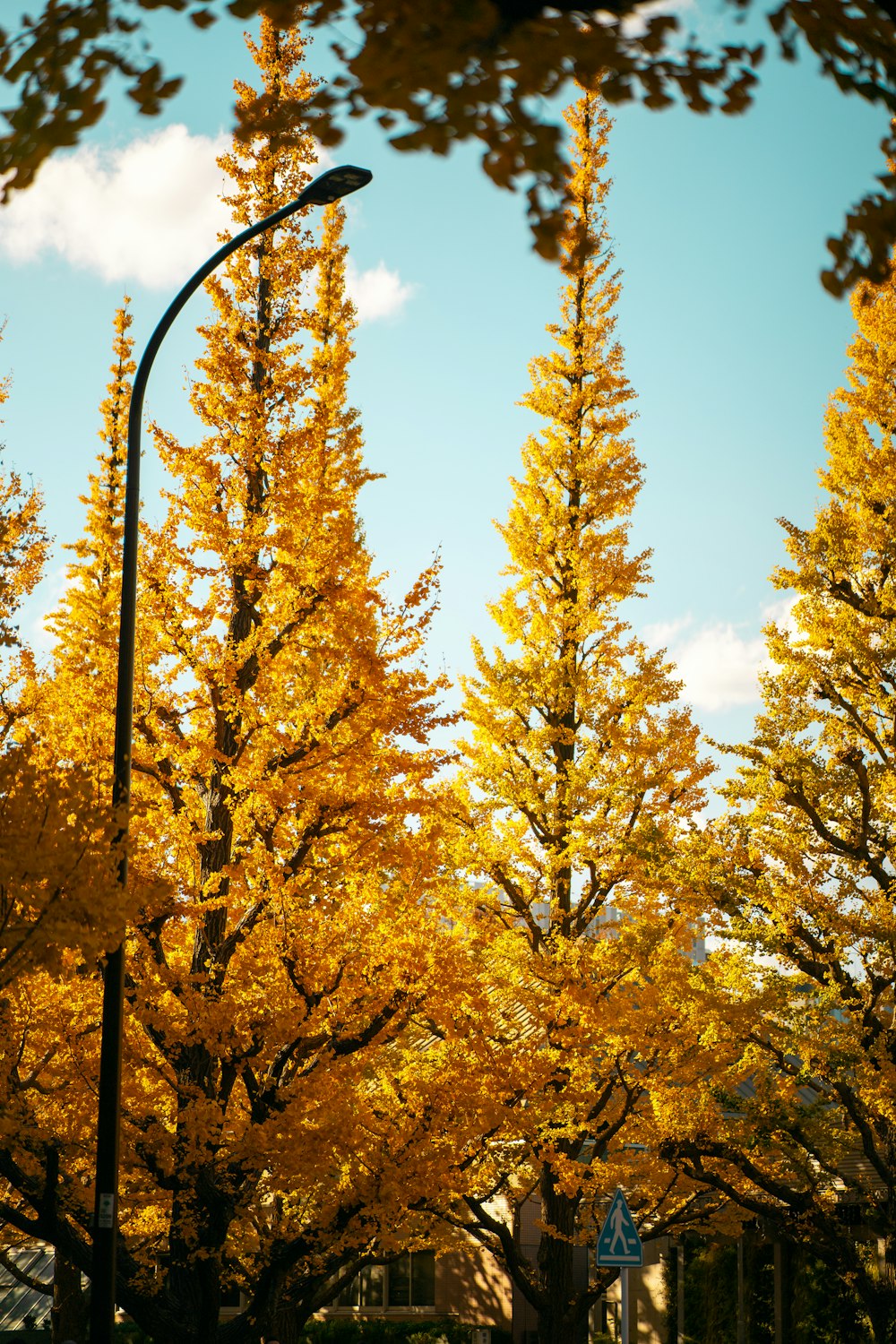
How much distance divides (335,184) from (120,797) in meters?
4.82

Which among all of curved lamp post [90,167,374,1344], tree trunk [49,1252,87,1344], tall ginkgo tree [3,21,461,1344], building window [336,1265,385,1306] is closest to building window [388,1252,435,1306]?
building window [336,1265,385,1306]

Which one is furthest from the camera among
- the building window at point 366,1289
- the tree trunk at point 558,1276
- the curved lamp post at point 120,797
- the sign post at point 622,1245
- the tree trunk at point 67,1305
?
the building window at point 366,1289

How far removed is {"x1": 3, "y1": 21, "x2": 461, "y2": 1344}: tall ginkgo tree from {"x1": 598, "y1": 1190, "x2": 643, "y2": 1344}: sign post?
1.93 m

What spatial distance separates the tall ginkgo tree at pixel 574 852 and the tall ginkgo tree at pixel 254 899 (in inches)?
77.2

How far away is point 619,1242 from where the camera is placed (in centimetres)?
1169

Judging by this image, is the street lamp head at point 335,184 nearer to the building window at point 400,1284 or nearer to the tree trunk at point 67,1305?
the tree trunk at point 67,1305

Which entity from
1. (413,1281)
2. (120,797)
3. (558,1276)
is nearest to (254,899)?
(120,797)

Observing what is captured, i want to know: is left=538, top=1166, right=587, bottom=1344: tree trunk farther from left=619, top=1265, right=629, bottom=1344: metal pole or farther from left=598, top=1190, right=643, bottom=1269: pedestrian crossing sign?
left=598, top=1190, right=643, bottom=1269: pedestrian crossing sign

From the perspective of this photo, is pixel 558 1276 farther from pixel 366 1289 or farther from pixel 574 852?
pixel 366 1289

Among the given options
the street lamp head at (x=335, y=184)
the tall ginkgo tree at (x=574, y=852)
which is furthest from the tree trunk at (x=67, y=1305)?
the street lamp head at (x=335, y=184)

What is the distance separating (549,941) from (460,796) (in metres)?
2.18

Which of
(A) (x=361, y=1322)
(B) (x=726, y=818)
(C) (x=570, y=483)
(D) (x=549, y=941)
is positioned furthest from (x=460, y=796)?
(A) (x=361, y=1322)

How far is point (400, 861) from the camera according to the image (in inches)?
446

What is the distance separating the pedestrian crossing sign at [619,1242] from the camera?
11.6 m
